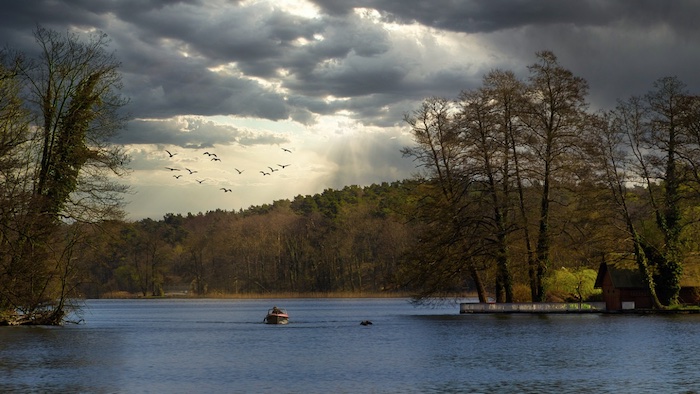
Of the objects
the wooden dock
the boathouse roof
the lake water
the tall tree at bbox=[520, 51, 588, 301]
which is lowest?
the lake water

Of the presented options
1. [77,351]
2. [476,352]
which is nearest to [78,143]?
[77,351]

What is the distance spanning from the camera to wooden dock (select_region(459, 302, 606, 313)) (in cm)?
7775

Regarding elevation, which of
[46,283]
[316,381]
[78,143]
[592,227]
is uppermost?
[78,143]

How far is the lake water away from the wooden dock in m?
6.51

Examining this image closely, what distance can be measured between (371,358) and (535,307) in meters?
36.4

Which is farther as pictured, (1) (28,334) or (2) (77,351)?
(1) (28,334)

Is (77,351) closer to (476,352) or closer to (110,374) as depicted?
(110,374)

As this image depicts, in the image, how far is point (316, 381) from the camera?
3494 cm

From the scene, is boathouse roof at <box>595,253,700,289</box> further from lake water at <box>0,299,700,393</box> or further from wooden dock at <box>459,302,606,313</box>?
lake water at <box>0,299,700,393</box>

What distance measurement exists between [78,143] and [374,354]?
2770 centimetres

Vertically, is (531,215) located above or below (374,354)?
above

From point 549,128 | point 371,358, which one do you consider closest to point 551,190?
point 549,128

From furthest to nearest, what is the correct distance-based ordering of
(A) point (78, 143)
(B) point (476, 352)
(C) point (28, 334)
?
(A) point (78, 143)
(C) point (28, 334)
(B) point (476, 352)

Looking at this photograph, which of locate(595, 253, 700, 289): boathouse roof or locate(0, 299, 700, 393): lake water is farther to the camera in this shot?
locate(595, 253, 700, 289): boathouse roof
